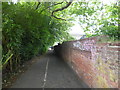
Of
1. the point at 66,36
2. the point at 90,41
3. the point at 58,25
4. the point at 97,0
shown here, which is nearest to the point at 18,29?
the point at 90,41

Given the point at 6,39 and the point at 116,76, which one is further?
the point at 6,39

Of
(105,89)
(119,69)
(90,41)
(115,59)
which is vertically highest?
(90,41)

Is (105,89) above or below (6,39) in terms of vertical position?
below

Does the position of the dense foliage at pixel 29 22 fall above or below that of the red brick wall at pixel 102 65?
above

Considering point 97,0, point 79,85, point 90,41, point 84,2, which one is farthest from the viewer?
point 84,2

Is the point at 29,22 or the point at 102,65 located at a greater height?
the point at 29,22

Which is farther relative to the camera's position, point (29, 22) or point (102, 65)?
point (29, 22)

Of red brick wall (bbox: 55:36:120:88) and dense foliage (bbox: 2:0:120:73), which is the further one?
dense foliage (bbox: 2:0:120:73)

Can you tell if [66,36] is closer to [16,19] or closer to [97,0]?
[97,0]

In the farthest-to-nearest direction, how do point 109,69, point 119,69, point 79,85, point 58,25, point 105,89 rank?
point 58,25 < point 79,85 < point 105,89 < point 109,69 < point 119,69

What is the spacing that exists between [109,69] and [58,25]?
440 inches

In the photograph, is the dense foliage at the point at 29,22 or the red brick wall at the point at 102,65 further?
the dense foliage at the point at 29,22

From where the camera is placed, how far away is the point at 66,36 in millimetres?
14281

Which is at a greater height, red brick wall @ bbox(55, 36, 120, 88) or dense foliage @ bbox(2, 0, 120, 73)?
dense foliage @ bbox(2, 0, 120, 73)
